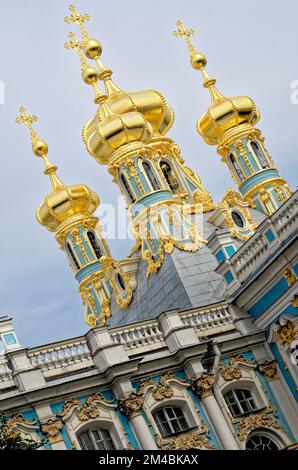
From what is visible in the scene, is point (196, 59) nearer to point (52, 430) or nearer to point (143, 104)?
point (143, 104)

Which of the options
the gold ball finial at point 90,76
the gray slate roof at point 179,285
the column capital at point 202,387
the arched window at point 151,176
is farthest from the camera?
the gold ball finial at point 90,76

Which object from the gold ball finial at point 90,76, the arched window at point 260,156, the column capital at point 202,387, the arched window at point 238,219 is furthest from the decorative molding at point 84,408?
the gold ball finial at point 90,76

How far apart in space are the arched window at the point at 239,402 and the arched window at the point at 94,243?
38.1 feet

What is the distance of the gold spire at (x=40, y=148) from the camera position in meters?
43.4

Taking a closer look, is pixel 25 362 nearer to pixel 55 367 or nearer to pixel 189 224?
pixel 55 367

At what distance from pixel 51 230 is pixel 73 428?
46.7 feet

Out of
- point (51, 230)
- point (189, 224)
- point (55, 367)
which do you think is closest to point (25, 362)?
point (55, 367)

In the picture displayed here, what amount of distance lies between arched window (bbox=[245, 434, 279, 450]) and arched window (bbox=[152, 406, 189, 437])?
1.57 meters

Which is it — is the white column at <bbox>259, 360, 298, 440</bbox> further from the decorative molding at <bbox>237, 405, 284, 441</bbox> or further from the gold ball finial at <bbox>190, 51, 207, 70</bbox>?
the gold ball finial at <bbox>190, 51, 207, 70</bbox>

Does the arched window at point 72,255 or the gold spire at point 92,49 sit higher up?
the gold spire at point 92,49

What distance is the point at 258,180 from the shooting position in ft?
143

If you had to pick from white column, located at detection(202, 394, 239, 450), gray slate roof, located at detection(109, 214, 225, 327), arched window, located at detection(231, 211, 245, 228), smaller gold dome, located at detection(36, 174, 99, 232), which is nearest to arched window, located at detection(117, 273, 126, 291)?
gray slate roof, located at detection(109, 214, 225, 327)

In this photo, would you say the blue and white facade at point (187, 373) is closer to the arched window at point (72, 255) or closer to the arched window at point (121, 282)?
the arched window at point (121, 282)

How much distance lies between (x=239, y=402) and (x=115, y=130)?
10.9 metres
